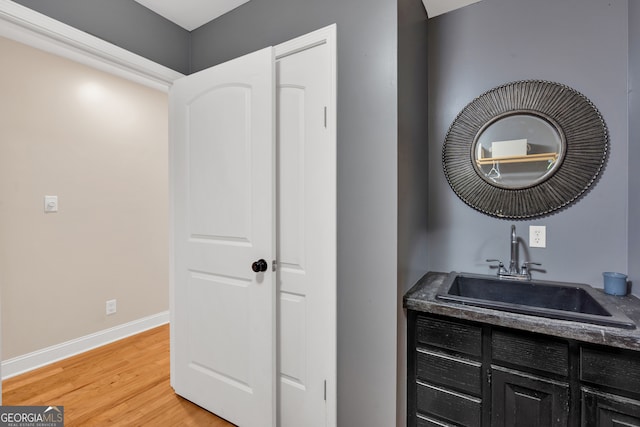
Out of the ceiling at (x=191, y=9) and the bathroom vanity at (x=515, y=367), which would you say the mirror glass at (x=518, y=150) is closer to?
the bathroom vanity at (x=515, y=367)

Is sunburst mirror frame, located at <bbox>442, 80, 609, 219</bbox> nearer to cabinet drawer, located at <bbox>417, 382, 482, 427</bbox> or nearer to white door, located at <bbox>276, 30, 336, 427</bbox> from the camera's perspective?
white door, located at <bbox>276, 30, 336, 427</bbox>

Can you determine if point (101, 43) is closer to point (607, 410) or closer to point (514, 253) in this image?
point (514, 253)

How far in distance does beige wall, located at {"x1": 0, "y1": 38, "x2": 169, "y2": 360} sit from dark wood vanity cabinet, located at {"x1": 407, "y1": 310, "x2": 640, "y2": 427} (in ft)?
8.86

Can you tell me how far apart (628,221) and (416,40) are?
1.33 metres

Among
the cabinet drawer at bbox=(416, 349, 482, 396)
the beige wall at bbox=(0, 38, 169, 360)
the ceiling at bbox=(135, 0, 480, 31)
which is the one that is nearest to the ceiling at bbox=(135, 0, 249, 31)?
the ceiling at bbox=(135, 0, 480, 31)

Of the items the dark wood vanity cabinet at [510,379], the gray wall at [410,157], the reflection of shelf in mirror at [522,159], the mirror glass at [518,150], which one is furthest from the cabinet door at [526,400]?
the reflection of shelf in mirror at [522,159]

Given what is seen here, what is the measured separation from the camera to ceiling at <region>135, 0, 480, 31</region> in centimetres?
169

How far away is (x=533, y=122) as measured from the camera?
1.55m

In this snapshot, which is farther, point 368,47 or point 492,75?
point 492,75

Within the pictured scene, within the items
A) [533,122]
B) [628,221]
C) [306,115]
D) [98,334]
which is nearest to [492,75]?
[533,122]

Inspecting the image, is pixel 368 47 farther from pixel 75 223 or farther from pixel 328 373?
pixel 75 223

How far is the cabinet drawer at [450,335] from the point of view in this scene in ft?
4.04

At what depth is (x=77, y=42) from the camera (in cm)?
143

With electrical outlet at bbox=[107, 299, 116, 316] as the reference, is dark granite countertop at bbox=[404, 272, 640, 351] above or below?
above
